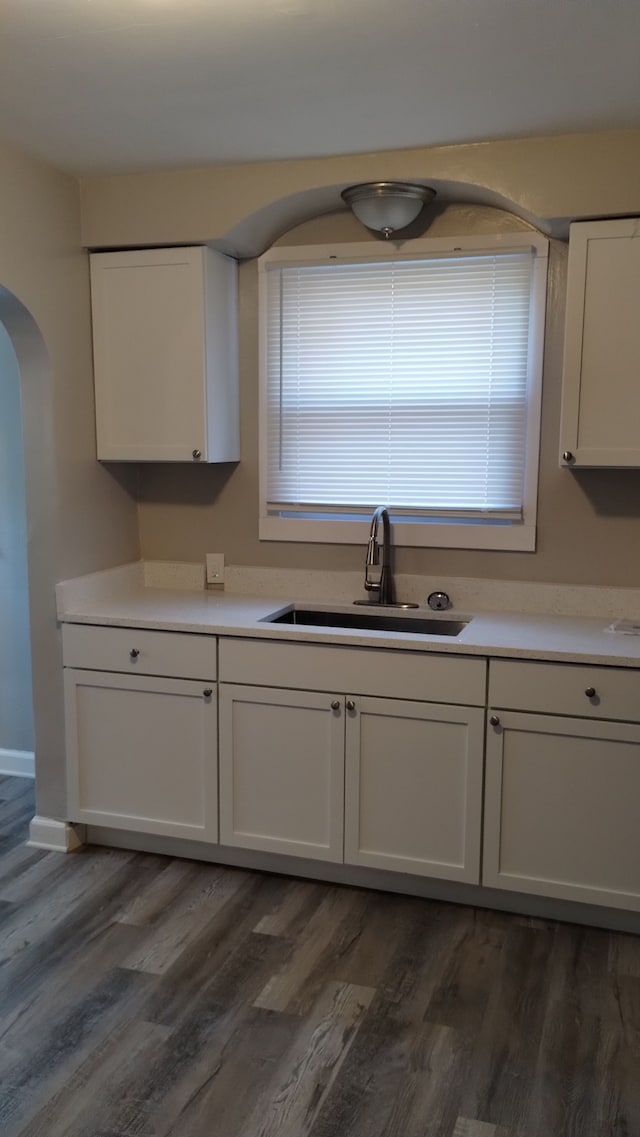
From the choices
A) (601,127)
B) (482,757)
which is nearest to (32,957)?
(482,757)

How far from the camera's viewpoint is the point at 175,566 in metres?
3.63

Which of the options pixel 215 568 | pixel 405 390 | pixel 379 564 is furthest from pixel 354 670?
pixel 405 390

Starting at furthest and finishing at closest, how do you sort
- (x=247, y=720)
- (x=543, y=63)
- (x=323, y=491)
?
(x=323, y=491) < (x=247, y=720) < (x=543, y=63)

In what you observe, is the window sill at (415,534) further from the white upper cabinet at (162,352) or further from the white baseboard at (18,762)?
the white baseboard at (18,762)

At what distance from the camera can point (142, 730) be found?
122 inches

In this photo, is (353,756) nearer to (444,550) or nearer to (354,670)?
(354,670)

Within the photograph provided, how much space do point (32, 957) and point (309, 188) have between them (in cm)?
249

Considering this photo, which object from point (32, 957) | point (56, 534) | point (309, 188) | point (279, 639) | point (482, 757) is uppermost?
point (309, 188)

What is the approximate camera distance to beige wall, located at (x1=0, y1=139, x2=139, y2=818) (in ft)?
9.55

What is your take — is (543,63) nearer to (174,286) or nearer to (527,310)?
(527,310)

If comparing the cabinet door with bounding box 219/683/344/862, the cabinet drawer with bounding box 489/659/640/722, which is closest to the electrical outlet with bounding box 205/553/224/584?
the cabinet door with bounding box 219/683/344/862

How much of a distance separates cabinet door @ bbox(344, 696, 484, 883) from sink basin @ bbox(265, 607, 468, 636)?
393mm

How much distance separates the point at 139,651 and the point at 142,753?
361 millimetres

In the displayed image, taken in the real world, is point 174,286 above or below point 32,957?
above
